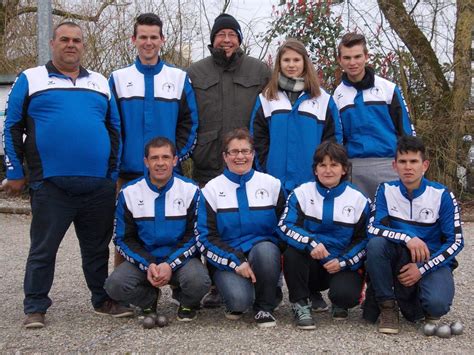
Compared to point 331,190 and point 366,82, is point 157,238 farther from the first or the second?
point 366,82

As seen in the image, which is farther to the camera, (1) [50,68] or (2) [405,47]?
(2) [405,47]

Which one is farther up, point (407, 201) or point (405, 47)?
point (405, 47)

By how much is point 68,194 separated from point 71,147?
343 mm

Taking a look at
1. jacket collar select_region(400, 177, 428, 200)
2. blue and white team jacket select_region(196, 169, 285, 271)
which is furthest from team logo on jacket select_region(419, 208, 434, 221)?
blue and white team jacket select_region(196, 169, 285, 271)

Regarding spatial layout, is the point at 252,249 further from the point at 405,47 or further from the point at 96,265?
the point at 405,47

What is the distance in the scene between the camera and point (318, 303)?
4.97 metres

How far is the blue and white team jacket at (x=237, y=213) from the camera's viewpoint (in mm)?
4695

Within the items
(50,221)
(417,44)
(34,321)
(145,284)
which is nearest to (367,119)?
(145,284)

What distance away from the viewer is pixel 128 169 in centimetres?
512

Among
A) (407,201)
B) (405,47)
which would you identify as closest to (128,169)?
(407,201)

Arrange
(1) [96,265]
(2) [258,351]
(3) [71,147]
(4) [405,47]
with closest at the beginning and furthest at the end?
(2) [258,351]
(3) [71,147]
(1) [96,265]
(4) [405,47]

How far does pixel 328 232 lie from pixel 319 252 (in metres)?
0.26

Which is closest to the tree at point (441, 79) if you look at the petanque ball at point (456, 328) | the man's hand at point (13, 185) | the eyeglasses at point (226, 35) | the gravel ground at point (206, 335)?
the gravel ground at point (206, 335)

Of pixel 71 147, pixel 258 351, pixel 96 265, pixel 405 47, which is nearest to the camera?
pixel 258 351
